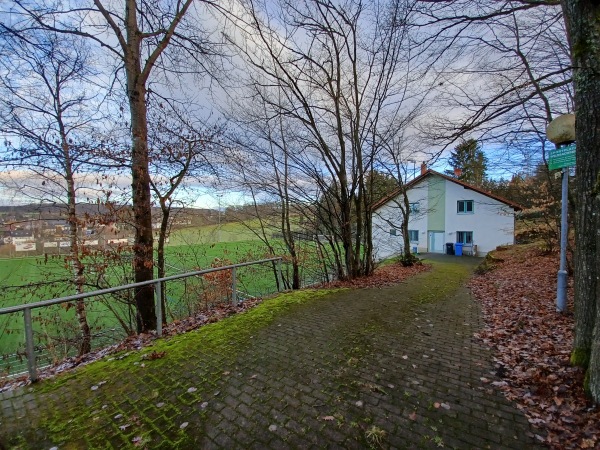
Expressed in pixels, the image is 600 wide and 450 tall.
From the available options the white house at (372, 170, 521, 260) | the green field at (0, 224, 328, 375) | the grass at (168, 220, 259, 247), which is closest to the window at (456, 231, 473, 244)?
the white house at (372, 170, 521, 260)

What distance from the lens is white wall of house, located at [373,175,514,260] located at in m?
22.4

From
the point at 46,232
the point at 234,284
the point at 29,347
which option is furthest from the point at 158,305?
the point at 46,232

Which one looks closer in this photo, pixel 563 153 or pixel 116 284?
pixel 563 153

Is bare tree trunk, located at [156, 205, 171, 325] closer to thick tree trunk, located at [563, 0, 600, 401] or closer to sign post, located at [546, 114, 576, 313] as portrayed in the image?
thick tree trunk, located at [563, 0, 600, 401]

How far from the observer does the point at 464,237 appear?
24.2 metres

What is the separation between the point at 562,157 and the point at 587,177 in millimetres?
2063

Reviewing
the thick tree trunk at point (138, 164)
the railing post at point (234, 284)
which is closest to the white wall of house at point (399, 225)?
the railing post at point (234, 284)

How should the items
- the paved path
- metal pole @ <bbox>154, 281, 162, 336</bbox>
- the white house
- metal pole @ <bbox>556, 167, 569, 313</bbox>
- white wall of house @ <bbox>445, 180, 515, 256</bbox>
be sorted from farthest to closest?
the white house < white wall of house @ <bbox>445, 180, 515, 256</bbox> < metal pole @ <bbox>556, 167, 569, 313</bbox> < metal pole @ <bbox>154, 281, 162, 336</bbox> < the paved path

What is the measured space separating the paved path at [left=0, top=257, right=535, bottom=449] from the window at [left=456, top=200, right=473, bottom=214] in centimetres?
2331

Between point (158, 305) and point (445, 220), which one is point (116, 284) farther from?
point (445, 220)

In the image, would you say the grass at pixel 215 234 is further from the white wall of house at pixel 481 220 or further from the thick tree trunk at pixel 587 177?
the white wall of house at pixel 481 220

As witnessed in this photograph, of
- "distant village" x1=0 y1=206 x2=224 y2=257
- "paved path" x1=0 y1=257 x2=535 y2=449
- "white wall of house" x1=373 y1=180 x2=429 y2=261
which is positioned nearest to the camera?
"paved path" x1=0 y1=257 x2=535 y2=449

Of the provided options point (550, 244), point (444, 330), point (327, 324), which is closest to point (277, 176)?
point (327, 324)

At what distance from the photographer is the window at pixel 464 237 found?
23.8 m
